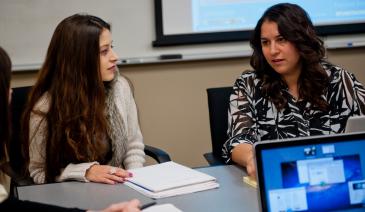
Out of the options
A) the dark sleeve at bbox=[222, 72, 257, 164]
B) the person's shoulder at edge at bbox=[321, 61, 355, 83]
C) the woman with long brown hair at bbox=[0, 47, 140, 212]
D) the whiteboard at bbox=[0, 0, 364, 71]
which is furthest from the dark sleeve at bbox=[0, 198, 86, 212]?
the whiteboard at bbox=[0, 0, 364, 71]

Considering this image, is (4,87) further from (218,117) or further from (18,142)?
(218,117)

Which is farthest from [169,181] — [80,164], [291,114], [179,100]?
[179,100]

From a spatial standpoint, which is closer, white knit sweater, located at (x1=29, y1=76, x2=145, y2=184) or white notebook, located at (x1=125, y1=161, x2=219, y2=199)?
white notebook, located at (x1=125, y1=161, x2=219, y2=199)

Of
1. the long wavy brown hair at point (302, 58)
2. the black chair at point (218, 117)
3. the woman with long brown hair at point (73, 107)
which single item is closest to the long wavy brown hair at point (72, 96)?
the woman with long brown hair at point (73, 107)

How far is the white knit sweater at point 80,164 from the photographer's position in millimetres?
1778

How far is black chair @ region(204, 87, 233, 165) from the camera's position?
2.16 metres

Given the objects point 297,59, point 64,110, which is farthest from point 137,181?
point 297,59

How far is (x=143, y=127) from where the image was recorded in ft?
10.4

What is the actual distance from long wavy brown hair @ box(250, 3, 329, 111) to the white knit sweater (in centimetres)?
58

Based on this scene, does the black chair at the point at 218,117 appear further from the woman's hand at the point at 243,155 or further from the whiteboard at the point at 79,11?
the whiteboard at the point at 79,11

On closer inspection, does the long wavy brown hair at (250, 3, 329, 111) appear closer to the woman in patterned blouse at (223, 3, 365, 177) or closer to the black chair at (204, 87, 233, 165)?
the woman in patterned blouse at (223, 3, 365, 177)

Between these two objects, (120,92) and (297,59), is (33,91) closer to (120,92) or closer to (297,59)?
(120,92)

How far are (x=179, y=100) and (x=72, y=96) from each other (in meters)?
1.30

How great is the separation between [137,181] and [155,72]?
156 cm
